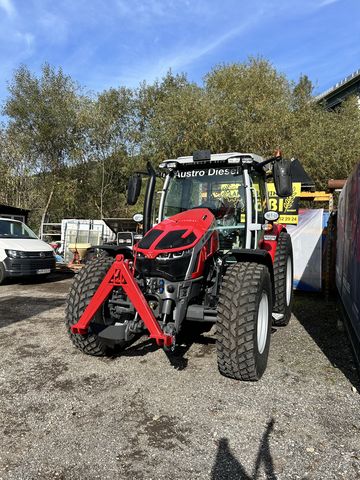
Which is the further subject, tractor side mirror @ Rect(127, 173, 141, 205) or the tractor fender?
tractor side mirror @ Rect(127, 173, 141, 205)

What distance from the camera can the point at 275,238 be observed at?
17.5 feet

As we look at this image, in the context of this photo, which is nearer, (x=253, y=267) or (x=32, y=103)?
(x=253, y=267)

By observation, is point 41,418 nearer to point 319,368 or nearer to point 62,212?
point 319,368

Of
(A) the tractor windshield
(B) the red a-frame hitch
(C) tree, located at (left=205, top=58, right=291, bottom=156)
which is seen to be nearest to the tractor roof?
(A) the tractor windshield

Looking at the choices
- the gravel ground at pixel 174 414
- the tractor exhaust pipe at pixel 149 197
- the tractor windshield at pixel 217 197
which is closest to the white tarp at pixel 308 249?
the gravel ground at pixel 174 414

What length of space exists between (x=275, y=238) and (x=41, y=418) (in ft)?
11.8

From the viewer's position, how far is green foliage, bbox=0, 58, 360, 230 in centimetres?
1344

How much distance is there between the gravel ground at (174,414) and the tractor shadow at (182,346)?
0.02 m

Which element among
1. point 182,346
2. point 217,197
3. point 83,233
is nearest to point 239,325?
point 182,346

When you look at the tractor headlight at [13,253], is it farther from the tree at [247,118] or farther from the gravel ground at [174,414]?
the tree at [247,118]

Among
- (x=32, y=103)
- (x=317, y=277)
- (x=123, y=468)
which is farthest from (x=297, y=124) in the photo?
(x=123, y=468)

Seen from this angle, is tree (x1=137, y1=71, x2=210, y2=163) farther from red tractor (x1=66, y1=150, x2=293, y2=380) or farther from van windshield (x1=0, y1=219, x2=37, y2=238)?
red tractor (x1=66, y1=150, x2=293, y2=380)

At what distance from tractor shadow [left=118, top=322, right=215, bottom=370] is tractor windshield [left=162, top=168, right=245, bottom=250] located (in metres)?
1.15

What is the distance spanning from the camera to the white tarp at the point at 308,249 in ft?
26.3
